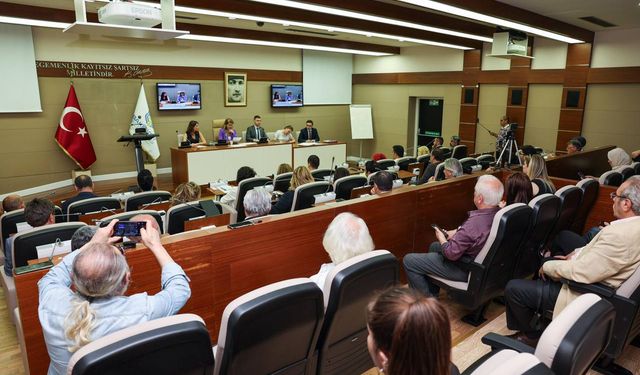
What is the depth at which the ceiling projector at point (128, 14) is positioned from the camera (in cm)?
361

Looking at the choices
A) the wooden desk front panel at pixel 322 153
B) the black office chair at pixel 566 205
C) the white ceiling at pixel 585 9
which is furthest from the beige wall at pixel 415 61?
the black office chair at pixel 566 205

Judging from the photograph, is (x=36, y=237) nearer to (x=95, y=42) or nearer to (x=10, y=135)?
(x=10, y=135)

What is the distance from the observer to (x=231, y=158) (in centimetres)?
849

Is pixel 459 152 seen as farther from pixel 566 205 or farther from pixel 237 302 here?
pixel 237 302

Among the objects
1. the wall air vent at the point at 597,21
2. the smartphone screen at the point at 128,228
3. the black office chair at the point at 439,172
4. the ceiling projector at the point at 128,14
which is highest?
the wall air vent at the point at 597,21

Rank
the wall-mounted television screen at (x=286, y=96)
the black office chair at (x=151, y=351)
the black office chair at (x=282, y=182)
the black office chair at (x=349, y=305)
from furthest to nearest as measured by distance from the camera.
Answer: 1. the wall-mounted television screen at (x=286, y=96)
2. the black office chair at (x=282, y=182)
3. the black office chair at (x=349, y=305)
4. the black office chair at (x=151, y=351)

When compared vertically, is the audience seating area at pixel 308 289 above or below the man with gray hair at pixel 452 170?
below

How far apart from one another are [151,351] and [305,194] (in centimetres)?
278

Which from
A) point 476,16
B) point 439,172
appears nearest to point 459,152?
point 439,172

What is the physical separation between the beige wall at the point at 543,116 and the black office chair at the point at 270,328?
9.07m

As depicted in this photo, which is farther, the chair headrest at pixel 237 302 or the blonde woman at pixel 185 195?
the blonde woman at pixel 185 195

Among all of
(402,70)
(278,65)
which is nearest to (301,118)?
(278,65)

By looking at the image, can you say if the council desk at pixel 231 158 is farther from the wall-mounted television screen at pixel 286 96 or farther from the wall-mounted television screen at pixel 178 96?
the wall-mounted television screen at pixel 286 96

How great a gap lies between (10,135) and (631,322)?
9.23 meters
